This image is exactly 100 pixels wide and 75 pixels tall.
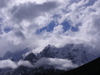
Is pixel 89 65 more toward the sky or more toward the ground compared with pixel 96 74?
more toward the sky

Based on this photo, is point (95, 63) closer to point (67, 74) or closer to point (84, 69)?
point (84, 69)

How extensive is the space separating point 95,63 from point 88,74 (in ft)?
75.0

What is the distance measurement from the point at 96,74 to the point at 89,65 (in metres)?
32.7

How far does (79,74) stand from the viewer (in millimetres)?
123875

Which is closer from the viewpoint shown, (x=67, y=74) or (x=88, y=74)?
(x=88, y=74)

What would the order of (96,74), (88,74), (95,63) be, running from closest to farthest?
(96,74)
(88,74)
(95,63)

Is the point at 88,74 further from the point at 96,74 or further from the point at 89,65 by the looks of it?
the point at 89,65

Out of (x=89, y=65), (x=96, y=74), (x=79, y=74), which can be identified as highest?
(x=89, y=65)

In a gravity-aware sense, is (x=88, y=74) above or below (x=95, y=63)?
below

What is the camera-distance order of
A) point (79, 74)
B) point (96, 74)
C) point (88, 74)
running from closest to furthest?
point (96, 74) < point (88, 74) < point (79, 74)

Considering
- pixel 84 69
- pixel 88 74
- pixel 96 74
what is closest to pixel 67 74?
pixel 84 69

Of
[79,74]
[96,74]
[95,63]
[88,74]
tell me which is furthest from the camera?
[95,63]

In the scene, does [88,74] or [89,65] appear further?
[89,65]

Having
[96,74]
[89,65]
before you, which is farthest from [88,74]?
[89,65]
